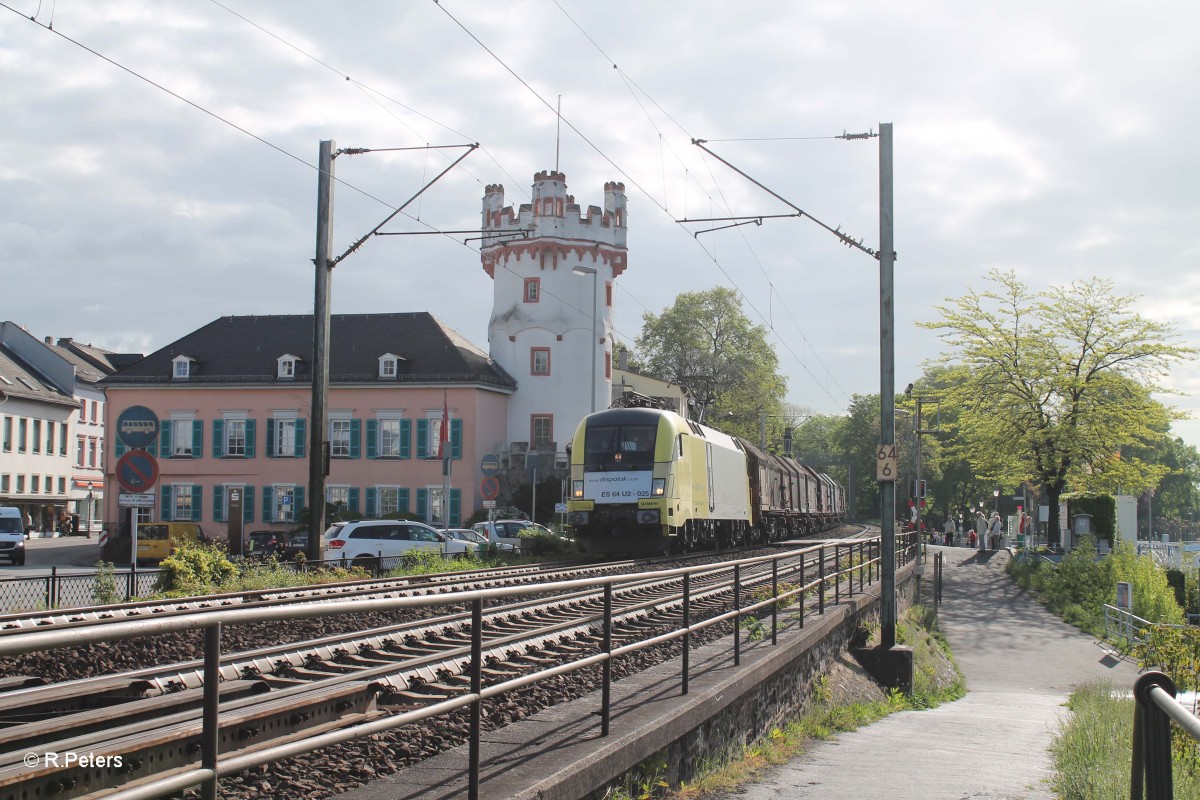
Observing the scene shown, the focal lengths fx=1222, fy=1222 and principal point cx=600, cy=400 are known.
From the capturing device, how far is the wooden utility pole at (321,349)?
2181 centimetres

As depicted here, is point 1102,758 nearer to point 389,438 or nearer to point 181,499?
point 389,438

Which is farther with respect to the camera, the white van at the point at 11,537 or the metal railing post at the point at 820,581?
the white van at the point at 11,537

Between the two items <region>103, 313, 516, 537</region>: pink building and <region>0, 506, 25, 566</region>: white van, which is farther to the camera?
<region>103, 313, 516, 537</region>: pink building

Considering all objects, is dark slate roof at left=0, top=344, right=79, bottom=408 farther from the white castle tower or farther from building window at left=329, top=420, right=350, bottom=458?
the white castle tower

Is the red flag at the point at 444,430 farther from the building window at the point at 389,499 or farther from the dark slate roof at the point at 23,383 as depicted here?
the dark slate roof at the point at 23,383

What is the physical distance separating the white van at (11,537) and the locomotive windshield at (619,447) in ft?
73.0

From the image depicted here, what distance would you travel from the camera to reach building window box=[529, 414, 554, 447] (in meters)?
59.8

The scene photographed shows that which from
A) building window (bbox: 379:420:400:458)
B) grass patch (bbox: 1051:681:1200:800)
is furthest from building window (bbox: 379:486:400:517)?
grass patch (bbox: 1051:681:1200:800)

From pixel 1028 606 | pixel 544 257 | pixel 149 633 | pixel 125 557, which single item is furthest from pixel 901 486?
pixel 149 633

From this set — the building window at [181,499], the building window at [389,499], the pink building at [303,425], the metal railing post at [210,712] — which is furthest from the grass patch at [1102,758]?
the building window at [181,499]

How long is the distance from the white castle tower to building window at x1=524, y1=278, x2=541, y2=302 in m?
0.05

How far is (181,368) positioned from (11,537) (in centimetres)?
1949

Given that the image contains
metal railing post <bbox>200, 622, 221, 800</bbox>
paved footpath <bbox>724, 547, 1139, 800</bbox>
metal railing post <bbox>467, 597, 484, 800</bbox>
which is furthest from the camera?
paved footpath <bbox>724, 547, 1139, 800</bbox>

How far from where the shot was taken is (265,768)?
5.47 m
